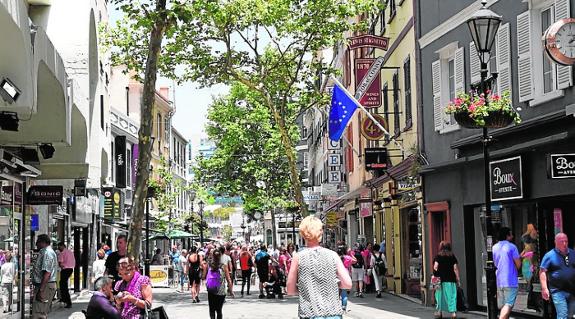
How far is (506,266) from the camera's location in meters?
14.4

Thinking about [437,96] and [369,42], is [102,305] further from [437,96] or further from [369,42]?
[369,42]

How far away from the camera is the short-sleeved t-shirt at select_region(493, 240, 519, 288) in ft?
47.4

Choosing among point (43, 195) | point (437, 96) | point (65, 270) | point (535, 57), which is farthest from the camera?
point (65, 270)

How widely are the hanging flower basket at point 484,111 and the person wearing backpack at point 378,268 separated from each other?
14039 mm

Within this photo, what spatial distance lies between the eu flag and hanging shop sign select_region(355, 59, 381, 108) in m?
0.76

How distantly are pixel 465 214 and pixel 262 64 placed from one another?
11.5 m

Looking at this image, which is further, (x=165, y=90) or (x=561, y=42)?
(x=165, y=90)

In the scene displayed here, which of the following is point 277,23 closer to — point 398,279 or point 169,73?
point 169,73

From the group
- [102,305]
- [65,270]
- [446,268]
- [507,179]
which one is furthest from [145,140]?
[65,270]

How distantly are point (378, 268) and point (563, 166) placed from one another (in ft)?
53.2

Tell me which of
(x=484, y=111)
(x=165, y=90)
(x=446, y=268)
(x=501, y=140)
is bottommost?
(x=446, y=268)

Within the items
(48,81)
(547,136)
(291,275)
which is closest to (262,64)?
(547,136)

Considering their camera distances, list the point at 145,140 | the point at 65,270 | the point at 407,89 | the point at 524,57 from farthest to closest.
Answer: the point at 407,89, the point at 65,270, the point at 524,57, the point at 145,140

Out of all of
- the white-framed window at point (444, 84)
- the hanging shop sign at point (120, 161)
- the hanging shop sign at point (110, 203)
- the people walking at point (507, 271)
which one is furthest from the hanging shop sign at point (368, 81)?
the hanging shop sign at point (120, 161)
